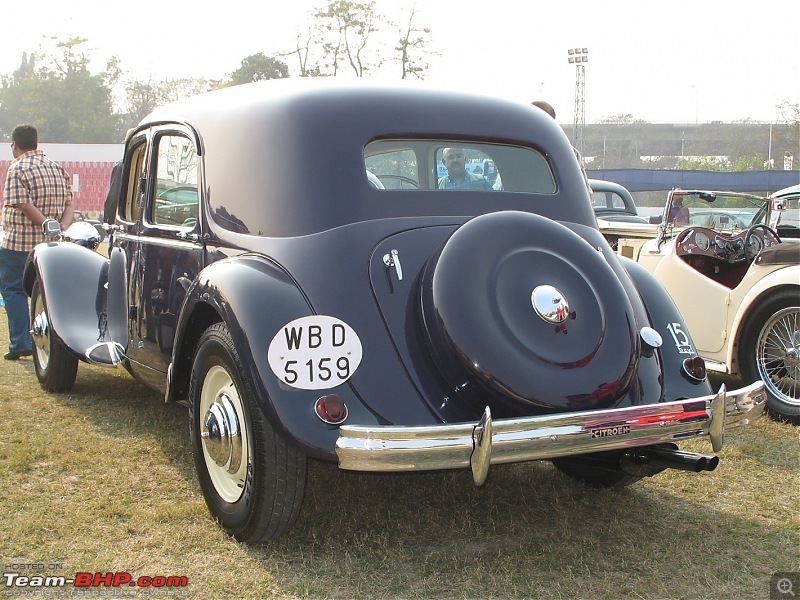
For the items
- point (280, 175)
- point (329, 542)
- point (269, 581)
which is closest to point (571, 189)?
point (280, 175)

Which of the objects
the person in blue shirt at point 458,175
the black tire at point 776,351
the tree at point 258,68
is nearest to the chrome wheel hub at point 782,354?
the black tire at point 776,351

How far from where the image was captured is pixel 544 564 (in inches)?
123

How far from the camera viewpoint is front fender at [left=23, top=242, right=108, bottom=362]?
507 cm

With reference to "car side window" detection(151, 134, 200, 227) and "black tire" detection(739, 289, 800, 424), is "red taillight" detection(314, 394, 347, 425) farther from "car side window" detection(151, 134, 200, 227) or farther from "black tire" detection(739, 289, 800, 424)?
"black tire" detection(739, 289, 800, 424)

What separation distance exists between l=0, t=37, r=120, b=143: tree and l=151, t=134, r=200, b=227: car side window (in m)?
73.5

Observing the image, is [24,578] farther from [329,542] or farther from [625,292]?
[625,292]

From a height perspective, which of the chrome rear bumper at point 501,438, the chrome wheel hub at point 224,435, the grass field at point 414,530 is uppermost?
the chrome rear bumper at point 501,438

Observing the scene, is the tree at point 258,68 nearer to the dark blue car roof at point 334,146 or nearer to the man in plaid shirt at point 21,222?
the man in plaid shirt at point 21,222

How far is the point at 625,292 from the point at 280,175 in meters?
1.46

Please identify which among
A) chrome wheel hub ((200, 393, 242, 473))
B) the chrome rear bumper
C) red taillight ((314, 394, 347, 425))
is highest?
red taillight ((314, 394, 347, 425))

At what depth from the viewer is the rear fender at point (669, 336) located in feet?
10.9

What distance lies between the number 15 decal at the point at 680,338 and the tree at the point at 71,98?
75.4 m

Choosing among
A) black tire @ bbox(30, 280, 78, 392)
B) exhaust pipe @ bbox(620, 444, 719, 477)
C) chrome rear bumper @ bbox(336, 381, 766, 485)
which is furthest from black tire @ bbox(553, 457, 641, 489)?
black tire @ bbox(30, 280, 78, 392)

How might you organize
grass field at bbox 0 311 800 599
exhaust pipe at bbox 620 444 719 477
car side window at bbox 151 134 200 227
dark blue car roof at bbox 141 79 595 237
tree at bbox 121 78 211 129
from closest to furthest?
grass field at bbox 0 311 800 599, exhaust pipe at bbox 620 444 719 477, dark blue car roof at bbox 141 79 595 237, car side window at bbox 151 134 200 227, tree at bbox 121 78 211 129
